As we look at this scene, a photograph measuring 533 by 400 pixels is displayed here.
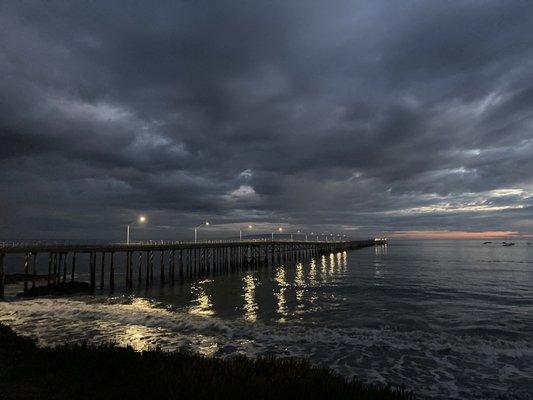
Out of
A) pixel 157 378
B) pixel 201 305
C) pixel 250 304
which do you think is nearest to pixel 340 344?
pixel 157 378

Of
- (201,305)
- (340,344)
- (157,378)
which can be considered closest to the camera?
(157,378)

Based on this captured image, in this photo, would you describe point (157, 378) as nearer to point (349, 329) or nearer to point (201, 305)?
point (349, 329)

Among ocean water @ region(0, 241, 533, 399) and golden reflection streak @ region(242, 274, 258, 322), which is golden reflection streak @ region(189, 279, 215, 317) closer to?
ocean water @ region(0, 241, 533, 399)

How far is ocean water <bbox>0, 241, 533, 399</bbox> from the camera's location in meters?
14.5

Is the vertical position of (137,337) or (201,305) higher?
(137,337)

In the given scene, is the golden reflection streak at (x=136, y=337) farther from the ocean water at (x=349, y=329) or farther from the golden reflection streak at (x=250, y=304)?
the golden reflection streak at (x=250, y=304)

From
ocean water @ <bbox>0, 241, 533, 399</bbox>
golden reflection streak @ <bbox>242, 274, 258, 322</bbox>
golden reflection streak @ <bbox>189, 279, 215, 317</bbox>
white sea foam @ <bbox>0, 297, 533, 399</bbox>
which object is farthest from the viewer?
golden reflection streak @ <bbox>189, 279, 215, 317</bbox>

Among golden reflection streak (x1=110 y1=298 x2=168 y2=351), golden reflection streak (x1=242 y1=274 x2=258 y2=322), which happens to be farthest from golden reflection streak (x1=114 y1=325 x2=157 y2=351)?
golden reflection streak (x1=242 y1=274 x2=258 y2=322)

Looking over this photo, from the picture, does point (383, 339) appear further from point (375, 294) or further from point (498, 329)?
point (375, 294)

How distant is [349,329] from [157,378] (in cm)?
1501

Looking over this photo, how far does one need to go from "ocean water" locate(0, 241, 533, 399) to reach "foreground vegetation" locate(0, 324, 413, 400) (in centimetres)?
489

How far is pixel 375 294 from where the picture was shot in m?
37.4

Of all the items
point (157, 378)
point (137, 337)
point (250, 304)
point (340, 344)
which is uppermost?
point (157, 378)

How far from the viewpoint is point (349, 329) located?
21.8 meters
